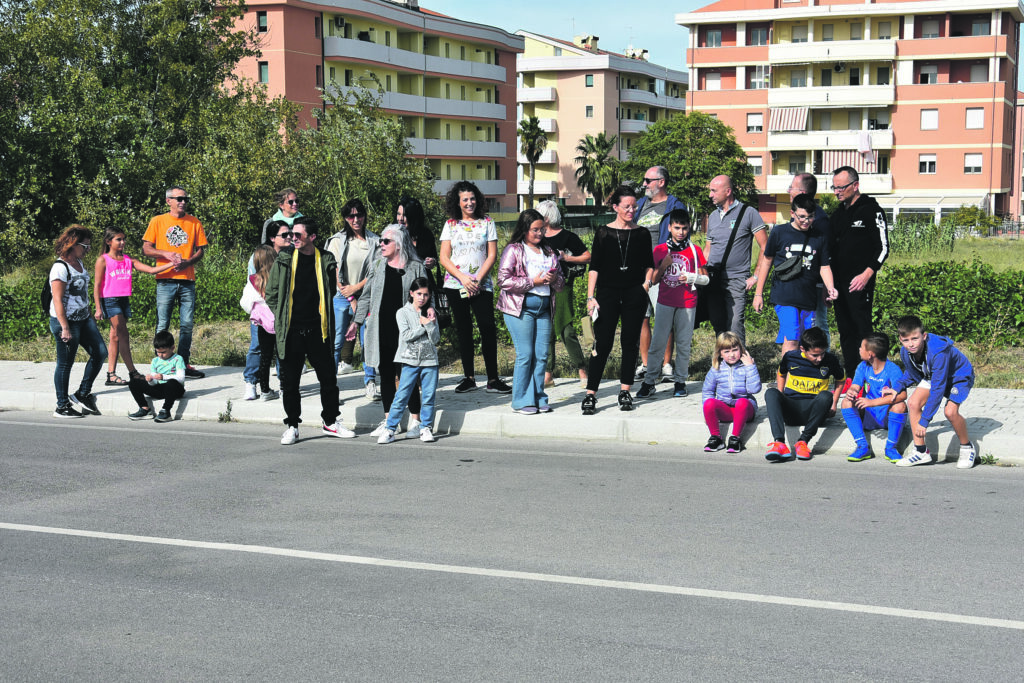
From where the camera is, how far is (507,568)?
19.1ft

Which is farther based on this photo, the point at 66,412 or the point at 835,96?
the point at 835,96

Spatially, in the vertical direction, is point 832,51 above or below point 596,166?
above

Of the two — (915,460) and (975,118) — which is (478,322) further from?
(975,118)

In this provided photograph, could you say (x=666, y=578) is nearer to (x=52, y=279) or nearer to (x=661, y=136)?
(x=52, y=279)

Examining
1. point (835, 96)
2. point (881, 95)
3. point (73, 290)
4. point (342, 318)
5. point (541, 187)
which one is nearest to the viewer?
point (73, 290)

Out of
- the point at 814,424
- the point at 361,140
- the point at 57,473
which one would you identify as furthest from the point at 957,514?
the point at 361,140

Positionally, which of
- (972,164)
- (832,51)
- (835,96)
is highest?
(832,51)

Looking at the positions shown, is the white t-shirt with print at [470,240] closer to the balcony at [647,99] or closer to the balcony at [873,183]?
the balcony at [873,183]

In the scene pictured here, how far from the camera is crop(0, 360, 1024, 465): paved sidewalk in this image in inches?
348

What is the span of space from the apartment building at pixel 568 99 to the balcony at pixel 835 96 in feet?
78.1

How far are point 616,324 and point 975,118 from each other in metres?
66.9

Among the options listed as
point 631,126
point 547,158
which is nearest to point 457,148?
point 547,158

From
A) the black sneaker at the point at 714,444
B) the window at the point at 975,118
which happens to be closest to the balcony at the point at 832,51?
the window at the point at 975,118

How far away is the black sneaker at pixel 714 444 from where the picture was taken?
8.95m
